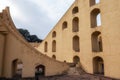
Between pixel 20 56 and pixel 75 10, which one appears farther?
pixel 75 10

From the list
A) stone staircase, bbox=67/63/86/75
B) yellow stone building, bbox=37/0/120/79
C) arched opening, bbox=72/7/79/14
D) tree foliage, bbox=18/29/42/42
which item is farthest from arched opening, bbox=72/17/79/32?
tree foliage, bbox=18/29/42/42

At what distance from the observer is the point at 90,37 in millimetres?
24297

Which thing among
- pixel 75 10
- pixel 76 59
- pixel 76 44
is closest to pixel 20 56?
pixel 76 59

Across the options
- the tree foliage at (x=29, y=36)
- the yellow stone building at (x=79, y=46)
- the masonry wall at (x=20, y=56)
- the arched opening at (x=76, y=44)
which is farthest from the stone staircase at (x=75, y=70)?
the tree foliage at (x=29, y=36)

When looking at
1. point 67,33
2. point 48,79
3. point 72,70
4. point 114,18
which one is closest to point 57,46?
point 67,33

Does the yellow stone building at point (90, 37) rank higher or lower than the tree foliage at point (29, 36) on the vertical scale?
lower

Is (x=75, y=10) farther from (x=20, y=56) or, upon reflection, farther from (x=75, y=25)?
(x=20, y=56)

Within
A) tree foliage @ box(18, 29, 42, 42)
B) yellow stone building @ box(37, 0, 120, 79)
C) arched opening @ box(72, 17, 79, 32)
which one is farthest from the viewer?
tree foliage @ box(18, 29, 42, 42)

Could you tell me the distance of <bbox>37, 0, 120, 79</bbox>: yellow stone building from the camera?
21.0 m

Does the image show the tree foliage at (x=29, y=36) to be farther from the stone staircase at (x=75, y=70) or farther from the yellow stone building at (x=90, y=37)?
the stone staircase at (x=75, y=70)

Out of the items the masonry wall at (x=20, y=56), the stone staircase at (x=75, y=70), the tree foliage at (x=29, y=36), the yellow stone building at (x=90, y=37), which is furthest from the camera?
the tree foliage at (x=29, y=36)

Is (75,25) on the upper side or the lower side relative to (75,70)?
upper

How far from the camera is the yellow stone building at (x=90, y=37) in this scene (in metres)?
21.0

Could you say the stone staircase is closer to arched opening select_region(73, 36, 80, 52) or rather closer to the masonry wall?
the masonry wall
